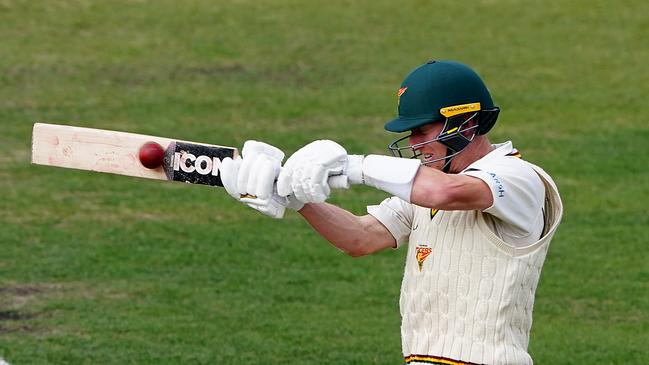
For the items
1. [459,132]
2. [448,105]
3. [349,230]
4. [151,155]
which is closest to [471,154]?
[459,132]

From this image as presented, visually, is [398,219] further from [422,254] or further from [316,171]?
[316,171]

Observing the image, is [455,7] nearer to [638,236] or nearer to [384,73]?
[384,73]

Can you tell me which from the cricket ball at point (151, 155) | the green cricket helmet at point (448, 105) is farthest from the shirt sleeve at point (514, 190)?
the cricket ball at point (151, 155)

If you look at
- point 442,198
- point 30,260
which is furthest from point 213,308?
point 442,198

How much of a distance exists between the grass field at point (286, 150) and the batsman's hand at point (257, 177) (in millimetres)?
3614

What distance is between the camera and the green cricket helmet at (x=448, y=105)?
4.98 metres

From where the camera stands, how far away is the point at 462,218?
5070 millimetres

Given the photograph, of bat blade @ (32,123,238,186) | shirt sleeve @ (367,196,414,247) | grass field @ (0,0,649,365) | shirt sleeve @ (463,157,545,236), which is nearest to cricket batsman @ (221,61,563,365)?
shirt sleeve @ (463,157,545,236)

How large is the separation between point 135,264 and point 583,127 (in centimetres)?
572

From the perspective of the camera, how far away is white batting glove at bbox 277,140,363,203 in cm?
459

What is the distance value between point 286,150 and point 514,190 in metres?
8.29

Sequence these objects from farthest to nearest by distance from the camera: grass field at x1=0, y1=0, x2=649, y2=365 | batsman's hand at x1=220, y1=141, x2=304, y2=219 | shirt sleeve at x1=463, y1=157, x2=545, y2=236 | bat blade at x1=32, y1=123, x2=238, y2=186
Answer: grass field at x1=0, y1=0, x2=649, y2=365, bat blade at x1=32, y1=123, x2=238, y2=186, shirt sleeve at x1=463, y1=157, x2=545, y2=236, batsman's hand at x1=220, y1=141, x2=304, y2=219

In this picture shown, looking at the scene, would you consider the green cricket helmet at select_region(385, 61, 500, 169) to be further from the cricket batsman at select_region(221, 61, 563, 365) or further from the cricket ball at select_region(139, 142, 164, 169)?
the cricket ball at select_region(139, 142, 164, 169)

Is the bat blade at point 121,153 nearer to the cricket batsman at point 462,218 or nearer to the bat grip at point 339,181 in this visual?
the cricket batsman at point 462,218
